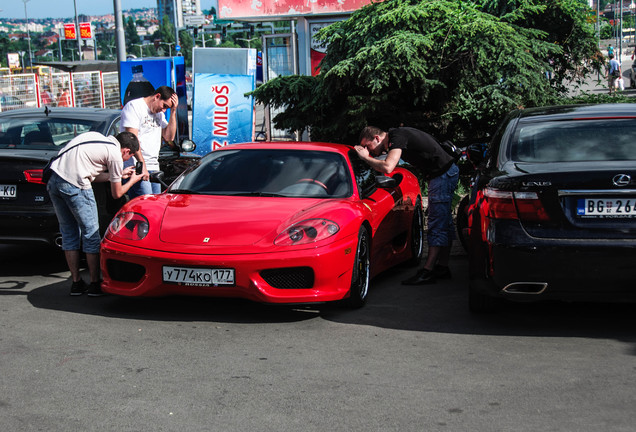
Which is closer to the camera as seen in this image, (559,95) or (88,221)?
(88,221)

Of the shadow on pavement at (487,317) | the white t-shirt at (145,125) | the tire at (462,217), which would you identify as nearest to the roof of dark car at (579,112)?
the shadow on pavement at (487,317)

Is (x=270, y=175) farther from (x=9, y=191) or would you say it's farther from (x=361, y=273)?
(x=9, y=191)

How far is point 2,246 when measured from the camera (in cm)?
970

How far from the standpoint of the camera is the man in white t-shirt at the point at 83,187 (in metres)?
6.71

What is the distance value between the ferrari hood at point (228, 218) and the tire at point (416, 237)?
6.39 ft

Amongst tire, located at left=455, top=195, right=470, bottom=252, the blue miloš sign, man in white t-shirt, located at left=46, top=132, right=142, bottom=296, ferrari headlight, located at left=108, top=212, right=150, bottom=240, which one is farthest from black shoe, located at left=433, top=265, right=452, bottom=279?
the blue miloš sign

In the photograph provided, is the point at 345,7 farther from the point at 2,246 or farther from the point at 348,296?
the point at 348,296

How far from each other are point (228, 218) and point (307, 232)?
616mm

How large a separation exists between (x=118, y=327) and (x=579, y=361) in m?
3.08

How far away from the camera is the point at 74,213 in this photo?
22.2 ft

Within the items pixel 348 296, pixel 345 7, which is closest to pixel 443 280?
pixel 348 296

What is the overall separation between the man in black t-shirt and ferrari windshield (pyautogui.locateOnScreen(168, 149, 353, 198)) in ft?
1.50

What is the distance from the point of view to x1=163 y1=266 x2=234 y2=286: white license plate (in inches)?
225

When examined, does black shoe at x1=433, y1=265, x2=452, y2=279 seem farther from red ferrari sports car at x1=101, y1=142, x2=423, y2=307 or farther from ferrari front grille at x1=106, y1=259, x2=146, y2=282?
ferrari front grille at x1=106, y1=259, x2=146, y2=282
